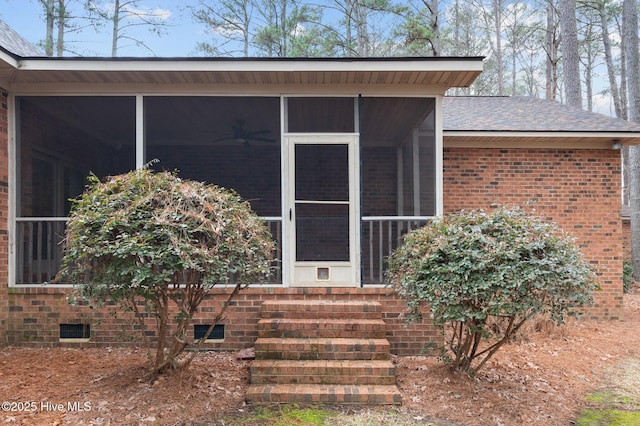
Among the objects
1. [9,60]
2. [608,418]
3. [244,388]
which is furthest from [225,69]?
[608,418]

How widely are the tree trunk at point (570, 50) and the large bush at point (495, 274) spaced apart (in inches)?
351

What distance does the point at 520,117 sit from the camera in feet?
24.5

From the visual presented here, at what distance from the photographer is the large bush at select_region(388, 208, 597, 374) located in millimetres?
3543

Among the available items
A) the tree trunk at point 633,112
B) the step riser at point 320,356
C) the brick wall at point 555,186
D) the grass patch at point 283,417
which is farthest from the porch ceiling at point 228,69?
the tree trunk at point 633,112

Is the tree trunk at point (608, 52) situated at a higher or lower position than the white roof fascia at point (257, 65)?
higher

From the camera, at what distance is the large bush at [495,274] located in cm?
354

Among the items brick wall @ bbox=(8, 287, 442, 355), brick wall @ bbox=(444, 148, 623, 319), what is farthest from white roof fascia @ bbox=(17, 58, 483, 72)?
brick wall @ bbox=(8, 287, 442, 355)

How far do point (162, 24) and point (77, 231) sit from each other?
45.4ft

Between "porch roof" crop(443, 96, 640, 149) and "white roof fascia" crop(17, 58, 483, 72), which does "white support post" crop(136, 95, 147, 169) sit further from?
"porch roof" crop(443, 96, 640, 149)

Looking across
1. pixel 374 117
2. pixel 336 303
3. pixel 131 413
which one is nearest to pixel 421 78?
pixel 374 117

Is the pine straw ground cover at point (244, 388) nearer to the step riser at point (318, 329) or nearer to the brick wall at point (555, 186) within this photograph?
the step riser at point (318, 329)

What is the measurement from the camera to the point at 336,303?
4688mm

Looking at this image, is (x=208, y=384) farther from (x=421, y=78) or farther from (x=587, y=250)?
(x=587, y=250)

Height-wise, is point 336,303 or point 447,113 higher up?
point 447,113
